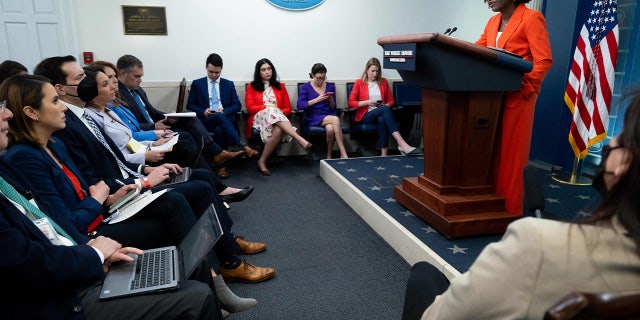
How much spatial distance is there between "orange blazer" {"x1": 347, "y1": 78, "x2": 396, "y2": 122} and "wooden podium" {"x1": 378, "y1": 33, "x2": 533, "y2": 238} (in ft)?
6.86

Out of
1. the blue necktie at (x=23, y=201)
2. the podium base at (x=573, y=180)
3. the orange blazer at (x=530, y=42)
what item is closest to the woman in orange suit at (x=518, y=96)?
the orange blazer at (x=530, y=42)

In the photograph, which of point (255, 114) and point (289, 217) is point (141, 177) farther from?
point (255, 114)

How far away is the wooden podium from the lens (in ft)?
7.16

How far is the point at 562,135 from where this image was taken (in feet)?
13.2

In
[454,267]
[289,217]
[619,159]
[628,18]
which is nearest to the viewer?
[619,159]

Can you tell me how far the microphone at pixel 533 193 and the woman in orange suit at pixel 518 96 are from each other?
0.72 m

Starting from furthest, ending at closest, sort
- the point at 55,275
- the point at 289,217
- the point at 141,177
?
the point at 289,217 < the point at 141,177 < the point at 55,275

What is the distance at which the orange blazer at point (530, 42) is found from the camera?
2.37 m

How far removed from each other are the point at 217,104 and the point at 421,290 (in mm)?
3841

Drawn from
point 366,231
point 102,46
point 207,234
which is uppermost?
point 102,46

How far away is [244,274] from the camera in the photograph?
2162mm

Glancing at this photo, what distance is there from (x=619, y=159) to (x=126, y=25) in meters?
4.79

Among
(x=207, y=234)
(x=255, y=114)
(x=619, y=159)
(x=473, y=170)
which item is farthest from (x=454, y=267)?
(x=255, y=114)

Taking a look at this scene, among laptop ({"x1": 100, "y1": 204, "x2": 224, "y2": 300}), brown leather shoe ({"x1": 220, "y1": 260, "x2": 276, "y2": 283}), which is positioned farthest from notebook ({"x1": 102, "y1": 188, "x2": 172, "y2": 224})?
brown leather shoe ({"x1": 220, "y1": 260, "x2": 276, "y2": 283})
